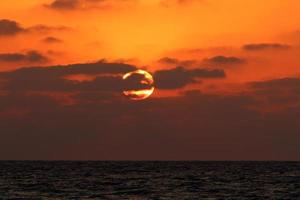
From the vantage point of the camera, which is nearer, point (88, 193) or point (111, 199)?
point (111, 199)

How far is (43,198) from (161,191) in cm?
1674

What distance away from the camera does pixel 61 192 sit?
7581 centimetres

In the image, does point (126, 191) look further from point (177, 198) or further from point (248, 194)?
point (248, 194)

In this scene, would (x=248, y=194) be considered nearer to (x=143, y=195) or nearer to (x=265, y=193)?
(x=265, y=193)

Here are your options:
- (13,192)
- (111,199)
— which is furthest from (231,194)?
(13,192)

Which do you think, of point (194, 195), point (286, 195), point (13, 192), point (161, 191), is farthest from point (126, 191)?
point (286, 195)

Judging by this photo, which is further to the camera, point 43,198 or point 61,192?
point 61,192

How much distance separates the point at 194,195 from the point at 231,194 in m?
5.55

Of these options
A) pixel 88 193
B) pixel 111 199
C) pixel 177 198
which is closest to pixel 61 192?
pixel 88 193

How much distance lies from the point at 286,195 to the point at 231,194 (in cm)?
674

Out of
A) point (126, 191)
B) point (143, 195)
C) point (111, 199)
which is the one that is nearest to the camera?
point (111, 199)

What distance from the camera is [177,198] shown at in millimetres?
69000

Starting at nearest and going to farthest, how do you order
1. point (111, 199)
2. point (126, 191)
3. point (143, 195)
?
point (111, 199), point (143, 195), point (126, 191)

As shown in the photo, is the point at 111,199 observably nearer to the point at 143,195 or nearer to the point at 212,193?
the point at 143,195
